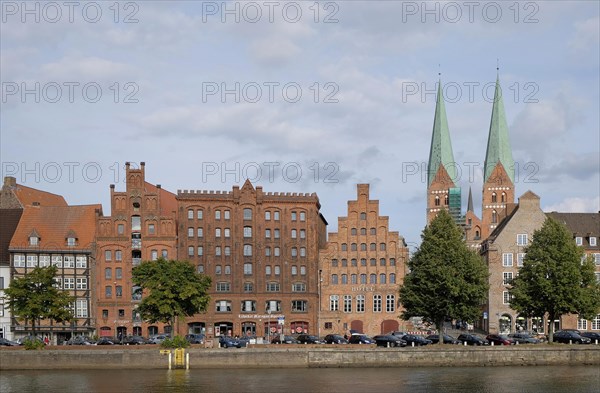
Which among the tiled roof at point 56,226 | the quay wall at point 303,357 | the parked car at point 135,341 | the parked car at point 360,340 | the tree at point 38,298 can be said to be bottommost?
the quay wall at point 303,357

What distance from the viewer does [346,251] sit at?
124062mm

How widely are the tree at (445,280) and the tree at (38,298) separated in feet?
111

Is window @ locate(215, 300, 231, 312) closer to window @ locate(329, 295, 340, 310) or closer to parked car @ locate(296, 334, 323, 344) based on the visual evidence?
window @ locate(329, 295, 340, 310)

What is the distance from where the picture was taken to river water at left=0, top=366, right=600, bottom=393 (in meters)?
73.8

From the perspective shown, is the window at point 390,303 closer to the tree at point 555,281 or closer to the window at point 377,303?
the window at point 377,303

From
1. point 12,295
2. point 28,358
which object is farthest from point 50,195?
point 28,358

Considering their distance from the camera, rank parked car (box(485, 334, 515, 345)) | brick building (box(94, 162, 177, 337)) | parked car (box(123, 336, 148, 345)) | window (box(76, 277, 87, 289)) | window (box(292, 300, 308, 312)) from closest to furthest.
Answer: parked car (box(485, 334, 515, 345))
parked car (box(123, 336, 148, 345))
window (box(76, 277, 87, 289))
brick building (box(94, 162, 177, 337))
window (box(292, 300, 308, 312))

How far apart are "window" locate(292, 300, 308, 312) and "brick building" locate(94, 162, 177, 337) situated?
15.8 metres

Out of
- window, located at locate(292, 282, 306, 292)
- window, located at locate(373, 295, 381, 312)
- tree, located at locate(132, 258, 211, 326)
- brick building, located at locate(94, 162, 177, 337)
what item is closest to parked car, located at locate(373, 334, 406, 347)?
tree, located at locate(132, 258, 211, 326)

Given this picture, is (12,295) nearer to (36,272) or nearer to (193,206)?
(36,272)

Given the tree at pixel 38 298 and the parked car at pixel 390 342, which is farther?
the tree at pixel 38 298

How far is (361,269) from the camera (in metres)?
124

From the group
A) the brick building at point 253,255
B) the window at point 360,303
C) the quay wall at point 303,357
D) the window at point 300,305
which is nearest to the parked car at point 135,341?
the quay wall at point 303,357

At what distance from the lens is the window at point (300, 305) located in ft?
402
